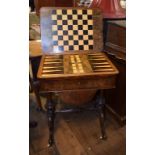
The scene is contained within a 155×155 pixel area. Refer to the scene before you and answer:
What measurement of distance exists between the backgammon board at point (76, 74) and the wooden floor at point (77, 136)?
55 centimetres

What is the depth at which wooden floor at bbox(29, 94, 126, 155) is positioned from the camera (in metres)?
1.64

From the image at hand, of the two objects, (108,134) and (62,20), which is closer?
(62,20)

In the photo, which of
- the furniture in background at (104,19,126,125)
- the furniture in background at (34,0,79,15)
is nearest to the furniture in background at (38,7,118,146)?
the furniture in background at (104,19,126,125)

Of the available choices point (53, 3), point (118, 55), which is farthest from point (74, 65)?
point (53, 3)

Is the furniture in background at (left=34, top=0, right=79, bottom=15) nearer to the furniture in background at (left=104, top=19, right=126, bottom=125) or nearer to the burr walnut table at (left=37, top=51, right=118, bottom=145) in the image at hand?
the furniture in background at (left=104, top=19, right=126, bottom=125)

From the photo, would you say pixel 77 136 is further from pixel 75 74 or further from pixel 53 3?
pixel 53 3

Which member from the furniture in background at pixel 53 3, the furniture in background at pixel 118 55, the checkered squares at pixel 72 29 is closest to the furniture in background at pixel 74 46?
the checkered squares at pixel 72 29

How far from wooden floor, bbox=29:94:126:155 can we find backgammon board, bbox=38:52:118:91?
1.82ft

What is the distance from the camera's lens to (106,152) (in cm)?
162

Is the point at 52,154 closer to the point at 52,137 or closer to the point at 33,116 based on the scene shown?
the point at 52,137

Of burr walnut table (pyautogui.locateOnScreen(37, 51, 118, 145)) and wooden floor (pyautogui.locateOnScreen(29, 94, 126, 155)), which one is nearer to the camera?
burr walnut table (pyautogui.locateOnScreen(37, 51, 118, 145))
